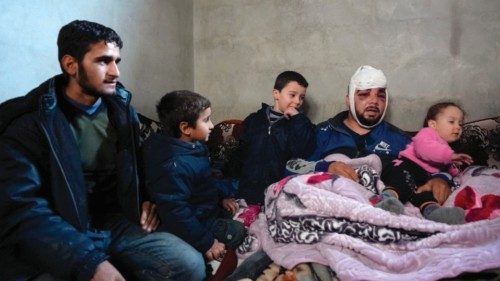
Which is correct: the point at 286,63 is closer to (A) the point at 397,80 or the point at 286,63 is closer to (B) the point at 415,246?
(A) the point at 397,80

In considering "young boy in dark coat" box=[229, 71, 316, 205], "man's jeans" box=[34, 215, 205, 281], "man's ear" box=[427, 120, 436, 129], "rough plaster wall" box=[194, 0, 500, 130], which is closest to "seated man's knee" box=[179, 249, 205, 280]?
"man's jeans" box=[34, 215, 205, 281]

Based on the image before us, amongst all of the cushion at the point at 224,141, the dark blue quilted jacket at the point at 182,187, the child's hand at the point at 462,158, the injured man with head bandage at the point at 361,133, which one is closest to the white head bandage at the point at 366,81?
the injured man with head bandage at the point at 361,133

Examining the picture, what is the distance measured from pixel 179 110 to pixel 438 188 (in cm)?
147

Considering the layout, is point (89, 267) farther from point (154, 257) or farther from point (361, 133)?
point (361, 133)

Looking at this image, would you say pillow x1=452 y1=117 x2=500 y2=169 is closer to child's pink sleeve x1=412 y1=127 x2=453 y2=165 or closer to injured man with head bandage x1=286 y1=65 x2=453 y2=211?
child's pink sleeve x1=412 y1=127 x2=453 y2=165

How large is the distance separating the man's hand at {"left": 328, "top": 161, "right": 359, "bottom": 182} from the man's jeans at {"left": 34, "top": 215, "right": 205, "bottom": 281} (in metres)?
0.91

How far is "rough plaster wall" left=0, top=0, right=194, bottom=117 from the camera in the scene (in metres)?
1.86

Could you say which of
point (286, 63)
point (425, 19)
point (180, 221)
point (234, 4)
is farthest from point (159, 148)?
point (425, 19)

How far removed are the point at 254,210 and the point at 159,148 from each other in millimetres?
674

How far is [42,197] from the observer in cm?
143

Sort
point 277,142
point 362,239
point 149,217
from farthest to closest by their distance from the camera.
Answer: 1. point 277,142
2. point 149,217
3. point 362,239

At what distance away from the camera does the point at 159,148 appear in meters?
1.80

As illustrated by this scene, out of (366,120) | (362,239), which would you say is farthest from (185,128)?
(366,120)

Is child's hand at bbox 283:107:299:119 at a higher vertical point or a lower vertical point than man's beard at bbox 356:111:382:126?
higher
